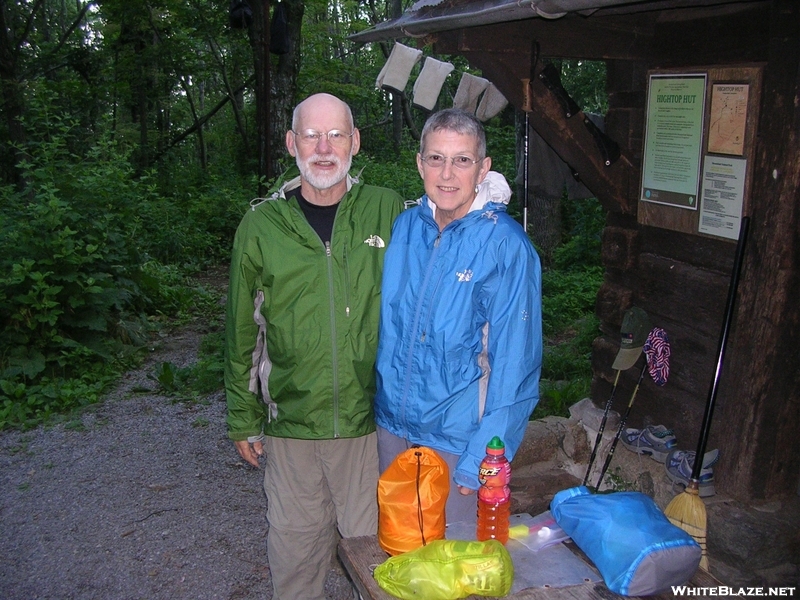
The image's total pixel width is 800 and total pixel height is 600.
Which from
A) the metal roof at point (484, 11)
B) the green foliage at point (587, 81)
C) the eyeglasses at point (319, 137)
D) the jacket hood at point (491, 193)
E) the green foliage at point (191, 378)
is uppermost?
the green foliage at point (587, 81)

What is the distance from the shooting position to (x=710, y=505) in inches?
142

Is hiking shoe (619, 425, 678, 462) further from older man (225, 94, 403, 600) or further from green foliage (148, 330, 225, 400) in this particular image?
green foliage (148, 330, 225, 400)

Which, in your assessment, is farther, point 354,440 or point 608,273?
point 608,273

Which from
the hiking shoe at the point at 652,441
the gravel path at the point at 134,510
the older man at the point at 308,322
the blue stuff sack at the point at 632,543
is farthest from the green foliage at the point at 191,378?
the blue stuff sack at the point at 632,543

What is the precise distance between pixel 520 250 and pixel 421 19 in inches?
74.3

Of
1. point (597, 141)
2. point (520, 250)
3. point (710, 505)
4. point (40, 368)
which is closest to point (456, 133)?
point (520, 250)

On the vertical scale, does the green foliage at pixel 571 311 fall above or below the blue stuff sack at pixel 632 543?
below

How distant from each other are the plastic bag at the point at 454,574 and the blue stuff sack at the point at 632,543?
301 mm

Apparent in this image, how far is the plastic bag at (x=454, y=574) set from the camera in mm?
2100

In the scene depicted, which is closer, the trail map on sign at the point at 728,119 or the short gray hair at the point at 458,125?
the short gray hair at the point at 458,125

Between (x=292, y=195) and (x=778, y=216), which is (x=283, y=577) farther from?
(x=778, y=216)

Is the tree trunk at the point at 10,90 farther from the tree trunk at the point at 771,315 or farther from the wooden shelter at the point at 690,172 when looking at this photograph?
the tree trunk at the point at 771,315

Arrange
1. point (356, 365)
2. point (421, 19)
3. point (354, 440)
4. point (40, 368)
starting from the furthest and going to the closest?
point (40, 368) < point (421, 19) < point (354, 440) < point (356, 365)

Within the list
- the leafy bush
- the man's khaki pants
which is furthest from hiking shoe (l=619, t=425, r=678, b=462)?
the leafy bush
